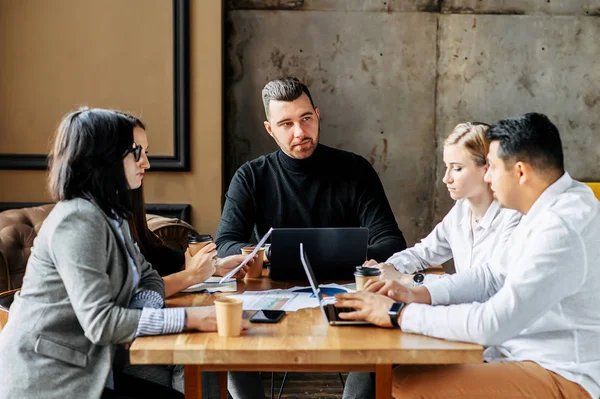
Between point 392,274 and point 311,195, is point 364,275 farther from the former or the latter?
point 311,195

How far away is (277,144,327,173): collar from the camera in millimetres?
3246

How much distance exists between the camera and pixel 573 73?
13.8 ft

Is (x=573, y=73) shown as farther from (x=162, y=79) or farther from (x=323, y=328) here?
(x=323, y=328)

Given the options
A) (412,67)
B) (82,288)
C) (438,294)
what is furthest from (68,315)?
(412,67)

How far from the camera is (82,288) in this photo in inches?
65.7

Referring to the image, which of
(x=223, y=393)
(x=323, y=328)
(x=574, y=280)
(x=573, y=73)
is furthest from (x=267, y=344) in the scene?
(x=573, y=73)

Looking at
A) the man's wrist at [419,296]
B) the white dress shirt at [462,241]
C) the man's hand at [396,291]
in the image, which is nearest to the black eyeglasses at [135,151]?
the man's hand at [396,291]

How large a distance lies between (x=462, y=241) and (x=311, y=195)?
2.75 feet

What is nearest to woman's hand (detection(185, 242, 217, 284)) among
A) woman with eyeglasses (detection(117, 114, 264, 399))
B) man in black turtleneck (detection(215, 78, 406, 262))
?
woman with eyeglasses (detection(117, 114, 264, 399))

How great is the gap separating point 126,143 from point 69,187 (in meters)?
0.19

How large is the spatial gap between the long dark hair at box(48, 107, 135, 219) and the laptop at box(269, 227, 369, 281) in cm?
59

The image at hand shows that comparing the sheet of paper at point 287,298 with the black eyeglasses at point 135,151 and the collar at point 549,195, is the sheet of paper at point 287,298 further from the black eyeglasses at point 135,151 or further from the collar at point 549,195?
the collar at point 549,195

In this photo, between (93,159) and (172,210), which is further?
(172,210)

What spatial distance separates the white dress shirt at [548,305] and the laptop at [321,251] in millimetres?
567
